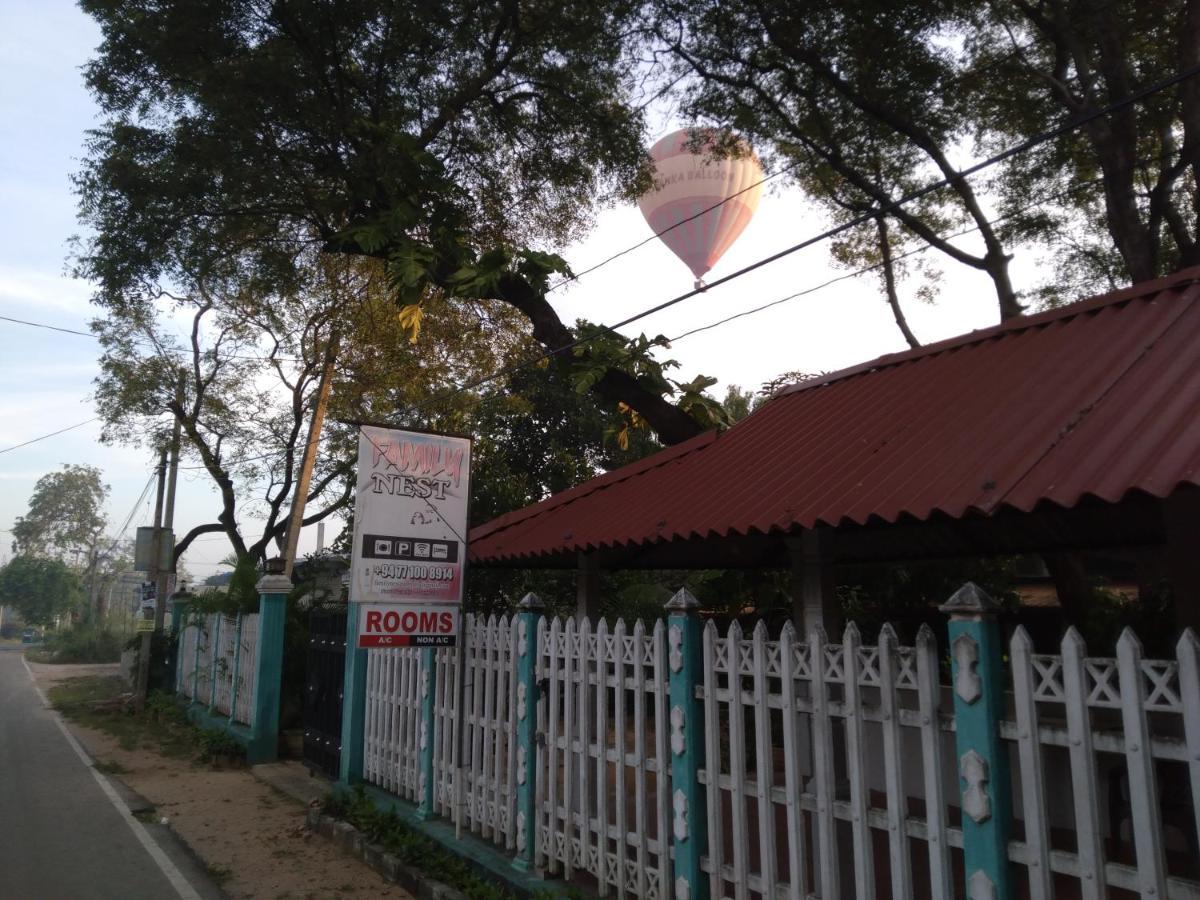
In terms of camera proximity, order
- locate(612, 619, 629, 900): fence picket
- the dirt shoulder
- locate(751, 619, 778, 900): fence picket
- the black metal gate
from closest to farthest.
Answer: locate(751, 619, 778, 900): fence picket < locate(612, 619, 629, 900): fence picket < the dirt shoulder < the black metal gate

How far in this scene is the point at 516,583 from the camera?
14.5 metres

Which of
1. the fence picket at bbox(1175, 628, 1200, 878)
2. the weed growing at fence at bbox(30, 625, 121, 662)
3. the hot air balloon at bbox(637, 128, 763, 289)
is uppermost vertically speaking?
the hot air balloon at bbox(637, 128, 763, 289)

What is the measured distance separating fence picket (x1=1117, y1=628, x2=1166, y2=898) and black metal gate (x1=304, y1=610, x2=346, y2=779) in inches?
299

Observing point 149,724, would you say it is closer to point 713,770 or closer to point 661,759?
point 661,759

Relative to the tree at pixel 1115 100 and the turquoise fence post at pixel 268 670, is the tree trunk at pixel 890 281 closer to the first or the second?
the tree at pixel 1115 100

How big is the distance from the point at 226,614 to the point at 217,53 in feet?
27.6

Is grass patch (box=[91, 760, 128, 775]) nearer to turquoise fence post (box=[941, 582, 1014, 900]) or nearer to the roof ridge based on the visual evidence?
the roof ridge

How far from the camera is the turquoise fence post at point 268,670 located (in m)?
11.1

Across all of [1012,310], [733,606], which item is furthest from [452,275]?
[1012,310]

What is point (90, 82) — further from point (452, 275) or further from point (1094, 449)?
point (1094, 449)

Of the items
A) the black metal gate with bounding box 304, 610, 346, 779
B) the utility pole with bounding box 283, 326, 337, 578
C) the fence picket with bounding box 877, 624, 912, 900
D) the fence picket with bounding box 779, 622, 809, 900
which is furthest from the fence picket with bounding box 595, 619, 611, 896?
the utility pole with bounding box 283, 326, 337, 578

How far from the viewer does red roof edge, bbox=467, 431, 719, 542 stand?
7.63 metres

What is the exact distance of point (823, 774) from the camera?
3.78 m

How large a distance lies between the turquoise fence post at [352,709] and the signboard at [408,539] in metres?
1.67
